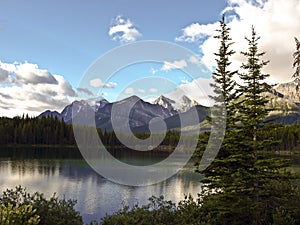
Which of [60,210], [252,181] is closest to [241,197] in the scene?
[252,181]

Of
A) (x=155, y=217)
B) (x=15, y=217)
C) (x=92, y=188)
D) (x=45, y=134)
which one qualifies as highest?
(x=45, y=134)

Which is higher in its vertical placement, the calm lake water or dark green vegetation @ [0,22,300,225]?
dark green vegetation @ [0,22,300,225]

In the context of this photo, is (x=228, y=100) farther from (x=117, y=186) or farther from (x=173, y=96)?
(x=117, y=186)

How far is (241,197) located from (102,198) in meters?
22.2

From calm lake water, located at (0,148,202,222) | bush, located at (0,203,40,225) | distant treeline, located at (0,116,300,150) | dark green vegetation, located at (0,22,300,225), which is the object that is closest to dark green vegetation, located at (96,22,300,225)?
dark green vegetation, located at (0,22,300,225)

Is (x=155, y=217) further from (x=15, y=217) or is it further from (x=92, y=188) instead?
(x=92, y=188)

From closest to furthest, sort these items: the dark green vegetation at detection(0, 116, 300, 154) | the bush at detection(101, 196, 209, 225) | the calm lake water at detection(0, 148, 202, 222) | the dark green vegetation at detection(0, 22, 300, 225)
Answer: the bush at detection(101, 196, 209, 225)
the dark green vegetation at detection(0, 22, 300, 225)
the calm lake water at detection(0, 148, 202, 222)
the dark green vegetation at detection(0, 116, 300, 154)

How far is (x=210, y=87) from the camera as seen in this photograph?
68.7 feet

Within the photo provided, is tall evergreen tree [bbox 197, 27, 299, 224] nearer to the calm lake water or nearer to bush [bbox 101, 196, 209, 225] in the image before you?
bush [bbox 101, 196, 209, 225]

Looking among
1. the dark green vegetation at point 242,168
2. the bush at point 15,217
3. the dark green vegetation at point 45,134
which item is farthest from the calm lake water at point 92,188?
the dark green vegetation at point 45,134

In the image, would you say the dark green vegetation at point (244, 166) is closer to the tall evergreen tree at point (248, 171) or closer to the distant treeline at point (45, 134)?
the tall evergreen tree at point (248, 171)

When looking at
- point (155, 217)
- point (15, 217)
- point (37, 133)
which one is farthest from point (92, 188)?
point (37, 133)

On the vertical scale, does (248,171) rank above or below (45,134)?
below

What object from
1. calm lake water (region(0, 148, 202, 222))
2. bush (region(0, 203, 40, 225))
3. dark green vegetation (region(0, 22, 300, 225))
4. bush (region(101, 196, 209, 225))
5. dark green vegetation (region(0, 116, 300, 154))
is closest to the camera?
bush (region(0, 203, 40, 225))
